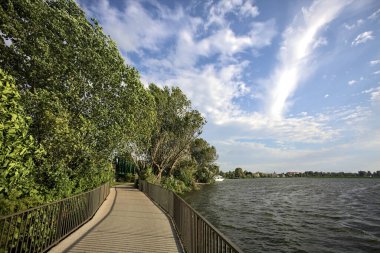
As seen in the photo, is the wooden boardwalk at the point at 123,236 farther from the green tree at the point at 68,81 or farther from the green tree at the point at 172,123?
the green tree at the point at 172,123

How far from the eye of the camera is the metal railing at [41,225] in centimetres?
518

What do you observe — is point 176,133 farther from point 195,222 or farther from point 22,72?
point 195,222

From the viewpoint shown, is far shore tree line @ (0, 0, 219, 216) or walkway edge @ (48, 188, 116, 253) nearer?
walkway edge @ (48, 188, 116, 253)

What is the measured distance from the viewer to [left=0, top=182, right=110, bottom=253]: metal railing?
5184 mm

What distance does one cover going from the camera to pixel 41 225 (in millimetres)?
6285

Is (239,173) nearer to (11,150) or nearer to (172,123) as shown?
(172,123)

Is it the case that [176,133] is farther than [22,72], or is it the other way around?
[176,133]

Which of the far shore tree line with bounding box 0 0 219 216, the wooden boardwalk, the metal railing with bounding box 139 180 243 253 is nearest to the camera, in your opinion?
the metal railing with bounding box 139 180 243 253

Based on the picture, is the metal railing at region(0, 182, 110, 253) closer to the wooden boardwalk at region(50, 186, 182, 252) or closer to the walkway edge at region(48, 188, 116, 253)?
the walkway edge at region(48, 188, 116, 253)

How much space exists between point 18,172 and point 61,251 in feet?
6.96

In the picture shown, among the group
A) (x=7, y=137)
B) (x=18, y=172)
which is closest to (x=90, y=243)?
(x=18, y=172)

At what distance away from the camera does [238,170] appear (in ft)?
587

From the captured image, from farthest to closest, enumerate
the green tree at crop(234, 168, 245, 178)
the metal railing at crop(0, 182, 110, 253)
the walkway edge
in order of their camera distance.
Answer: the green tree at crop(234, 168, 245, 178) → the walkway edge → the metal railing at crop(0, 182, 110, 253)

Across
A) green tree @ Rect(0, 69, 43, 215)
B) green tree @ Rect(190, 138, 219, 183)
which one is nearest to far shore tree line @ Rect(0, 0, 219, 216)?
green tree @ Rect(0, 69, 43, 215)
